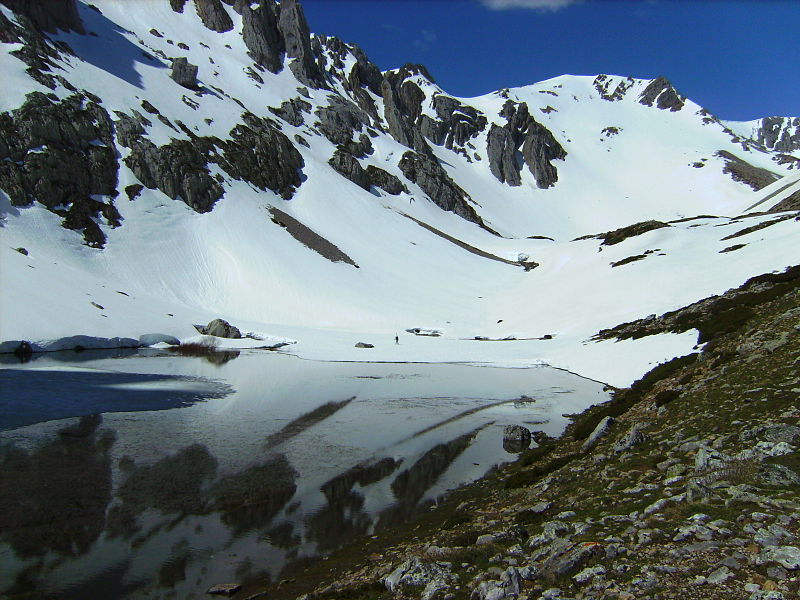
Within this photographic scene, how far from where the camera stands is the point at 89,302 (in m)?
64.6

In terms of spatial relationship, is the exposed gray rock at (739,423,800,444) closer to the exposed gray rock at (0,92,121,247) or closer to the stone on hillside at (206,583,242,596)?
the stone on hillside at (206,583,242,596)

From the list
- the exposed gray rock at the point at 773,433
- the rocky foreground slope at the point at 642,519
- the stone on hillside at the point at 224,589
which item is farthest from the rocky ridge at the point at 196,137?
the exposed gray rock at the point at 773,433

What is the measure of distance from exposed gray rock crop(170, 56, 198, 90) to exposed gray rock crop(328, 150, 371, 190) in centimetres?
4004

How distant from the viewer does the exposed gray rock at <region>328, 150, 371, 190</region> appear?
147 metres

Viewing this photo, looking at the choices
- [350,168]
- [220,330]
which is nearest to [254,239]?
[220,330]

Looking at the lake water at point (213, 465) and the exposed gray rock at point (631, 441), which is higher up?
the exposed gray rock at point (631, 441)

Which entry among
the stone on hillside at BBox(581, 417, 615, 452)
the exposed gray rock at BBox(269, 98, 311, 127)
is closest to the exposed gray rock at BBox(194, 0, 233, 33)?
the exposed gray rock at BBox(269, 98, 311, 127)

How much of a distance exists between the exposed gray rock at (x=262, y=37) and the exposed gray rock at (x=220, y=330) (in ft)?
440

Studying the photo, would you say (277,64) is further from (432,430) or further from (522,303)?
(432,430)

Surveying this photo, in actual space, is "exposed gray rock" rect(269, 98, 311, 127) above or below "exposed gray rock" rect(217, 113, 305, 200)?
above

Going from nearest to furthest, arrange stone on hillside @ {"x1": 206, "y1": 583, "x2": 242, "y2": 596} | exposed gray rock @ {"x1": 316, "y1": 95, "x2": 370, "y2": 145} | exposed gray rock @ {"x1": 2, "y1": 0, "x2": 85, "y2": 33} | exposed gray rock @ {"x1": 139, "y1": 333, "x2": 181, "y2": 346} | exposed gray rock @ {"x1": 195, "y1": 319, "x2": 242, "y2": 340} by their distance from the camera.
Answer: stone on hillside @ {"x1": 206, "y1": 583, "x2": 242, "y2": 596} → exposed gray rock @ {"x1": 139, "y1": 333, "x2": 181, "y2": 346} → exposed gray rock @ {"x1": 195, "y1": 319, "x2": 242, "y2": 340} → exposed gray rock @ {"x1": 2, "y1": 0, "x2": 85, "y2": 33} → exposed gray rock @ {"x1": 316, "y1": 95, "x2": 370, "y2": 145}

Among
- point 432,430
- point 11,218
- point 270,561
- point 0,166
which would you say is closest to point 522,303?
point 432,430

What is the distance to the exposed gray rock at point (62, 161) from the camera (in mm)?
85875

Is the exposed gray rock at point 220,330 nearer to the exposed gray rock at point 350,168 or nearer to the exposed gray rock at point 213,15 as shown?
the exposed gray rock at point 350,168
